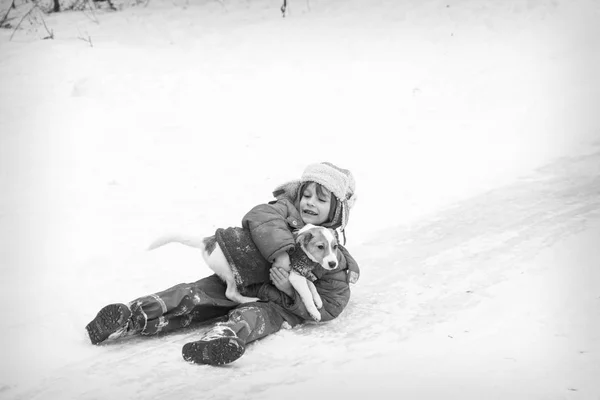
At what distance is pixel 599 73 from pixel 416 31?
175cm

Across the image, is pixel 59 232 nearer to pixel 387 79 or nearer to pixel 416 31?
pixel 387 79

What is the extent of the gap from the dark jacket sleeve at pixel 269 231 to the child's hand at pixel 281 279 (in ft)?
0.16

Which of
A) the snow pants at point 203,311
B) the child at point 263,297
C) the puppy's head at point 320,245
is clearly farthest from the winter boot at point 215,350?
the puppy's head at point 320,245

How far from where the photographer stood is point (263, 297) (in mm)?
2961

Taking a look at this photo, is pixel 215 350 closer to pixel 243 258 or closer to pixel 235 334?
pixel 235 334

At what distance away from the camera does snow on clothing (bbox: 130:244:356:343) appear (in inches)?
108

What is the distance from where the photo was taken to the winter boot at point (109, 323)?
8.63 feet

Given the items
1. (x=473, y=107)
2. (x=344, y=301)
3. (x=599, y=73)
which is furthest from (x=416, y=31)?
(x=344, y=301)

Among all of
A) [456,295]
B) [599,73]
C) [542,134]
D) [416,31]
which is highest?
[416,31]

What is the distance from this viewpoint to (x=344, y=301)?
3016 millimetres

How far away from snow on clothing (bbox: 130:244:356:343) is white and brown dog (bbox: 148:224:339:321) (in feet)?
0.14

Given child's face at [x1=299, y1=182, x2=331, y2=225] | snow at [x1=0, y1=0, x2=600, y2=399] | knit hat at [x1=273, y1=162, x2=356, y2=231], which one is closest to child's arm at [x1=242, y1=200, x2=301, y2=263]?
child's face at [x1=299, y1=182, x2=331, y2=225]

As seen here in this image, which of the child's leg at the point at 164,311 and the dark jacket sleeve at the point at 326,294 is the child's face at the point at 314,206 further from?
the child's leg at the point at 164,311

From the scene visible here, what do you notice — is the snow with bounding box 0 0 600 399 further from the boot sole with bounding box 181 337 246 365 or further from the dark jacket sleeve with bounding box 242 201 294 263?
the dark jacket sleeve with bounding box 242 201 294 263
